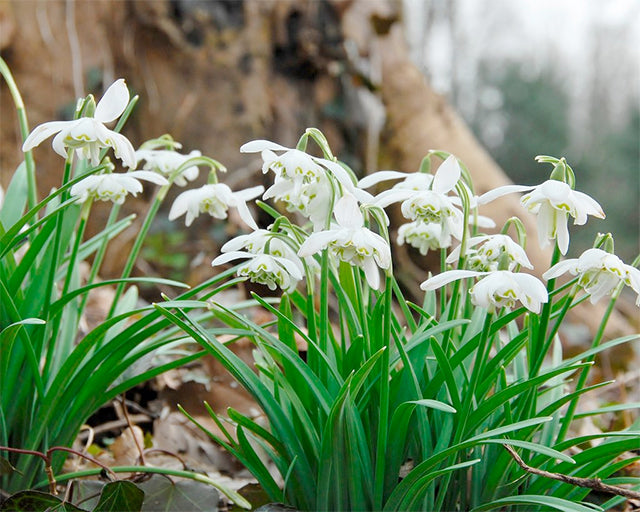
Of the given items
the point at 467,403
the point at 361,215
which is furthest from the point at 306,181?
the point at 467,403

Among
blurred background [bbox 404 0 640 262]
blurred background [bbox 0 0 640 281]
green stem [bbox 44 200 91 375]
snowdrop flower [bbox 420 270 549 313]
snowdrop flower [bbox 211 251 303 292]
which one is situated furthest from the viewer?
blurred background [bbox 404 0 640 262]

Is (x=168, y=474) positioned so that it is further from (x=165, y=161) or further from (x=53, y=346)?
(x=165, y=161)

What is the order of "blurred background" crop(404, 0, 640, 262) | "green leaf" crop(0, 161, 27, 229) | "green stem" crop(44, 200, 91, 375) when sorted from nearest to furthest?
"green stem" crop(44, 200, 91, 375), "green leaf" crop(0, 161, 27, 229), "blurred background" crop(404, 0, 640, 262)

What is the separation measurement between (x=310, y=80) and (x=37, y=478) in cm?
260

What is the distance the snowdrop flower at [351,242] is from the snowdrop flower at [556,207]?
0.18 m

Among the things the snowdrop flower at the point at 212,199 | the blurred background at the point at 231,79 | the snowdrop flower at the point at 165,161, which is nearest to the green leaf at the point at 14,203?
the snowdrop flower at the point at 165,161

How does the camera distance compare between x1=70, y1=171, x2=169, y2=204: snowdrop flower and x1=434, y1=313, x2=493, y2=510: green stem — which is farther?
x1=70, y1=171, x2=169, y2=204: snowdrop flower

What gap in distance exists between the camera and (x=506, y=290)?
2.58 ft

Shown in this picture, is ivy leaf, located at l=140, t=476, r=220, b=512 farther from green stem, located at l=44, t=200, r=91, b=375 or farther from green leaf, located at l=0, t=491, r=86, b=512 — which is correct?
green stem, located at l=44, t=200, r=91, b=375

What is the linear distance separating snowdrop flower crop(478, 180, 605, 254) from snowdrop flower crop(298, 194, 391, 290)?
0.18 meters

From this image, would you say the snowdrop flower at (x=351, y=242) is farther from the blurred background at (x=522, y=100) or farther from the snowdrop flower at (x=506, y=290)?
the blurred background at (x=522, y=100)

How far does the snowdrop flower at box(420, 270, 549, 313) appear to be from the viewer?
0.79 metres

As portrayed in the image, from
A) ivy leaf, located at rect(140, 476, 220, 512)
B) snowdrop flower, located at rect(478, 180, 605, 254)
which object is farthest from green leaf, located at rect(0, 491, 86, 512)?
snowdrop flower, located at rect(478, 180, 605, 254)

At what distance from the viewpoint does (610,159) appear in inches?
447
